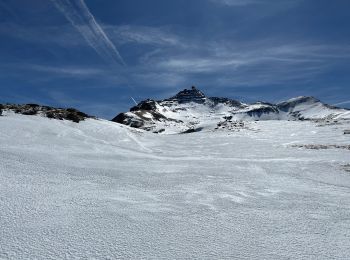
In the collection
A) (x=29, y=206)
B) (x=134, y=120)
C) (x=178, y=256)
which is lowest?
(x=178, y=256)

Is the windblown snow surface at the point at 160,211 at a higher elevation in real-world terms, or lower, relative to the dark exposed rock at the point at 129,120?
lower

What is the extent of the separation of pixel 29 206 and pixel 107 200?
189 cm

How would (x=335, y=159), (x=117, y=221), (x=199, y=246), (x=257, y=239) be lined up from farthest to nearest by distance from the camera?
(x=335, y=159), (x=117, y=221), (x=257, y=239), (x=199, y=246)

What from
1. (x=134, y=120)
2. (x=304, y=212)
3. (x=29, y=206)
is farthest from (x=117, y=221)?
(x=134, y=120)

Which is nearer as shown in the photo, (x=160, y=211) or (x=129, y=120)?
(x=160, y=211)

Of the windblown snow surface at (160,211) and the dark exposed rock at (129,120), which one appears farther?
the dark exposed rock at (129,120)

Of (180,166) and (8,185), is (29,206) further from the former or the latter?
(180,166)

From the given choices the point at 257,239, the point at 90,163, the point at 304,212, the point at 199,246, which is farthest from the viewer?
the point at 90,163

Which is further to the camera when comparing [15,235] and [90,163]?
[90,163]

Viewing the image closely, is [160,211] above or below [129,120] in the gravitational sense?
below

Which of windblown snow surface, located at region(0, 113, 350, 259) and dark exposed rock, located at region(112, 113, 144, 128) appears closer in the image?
windblown snow surface, located at region(0, 113, 350, 259)

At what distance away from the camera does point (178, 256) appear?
18.5ft

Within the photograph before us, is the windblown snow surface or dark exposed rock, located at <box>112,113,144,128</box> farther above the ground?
dark exposed rock, located at <box>112,113,144,128</box>

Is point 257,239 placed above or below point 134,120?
below
